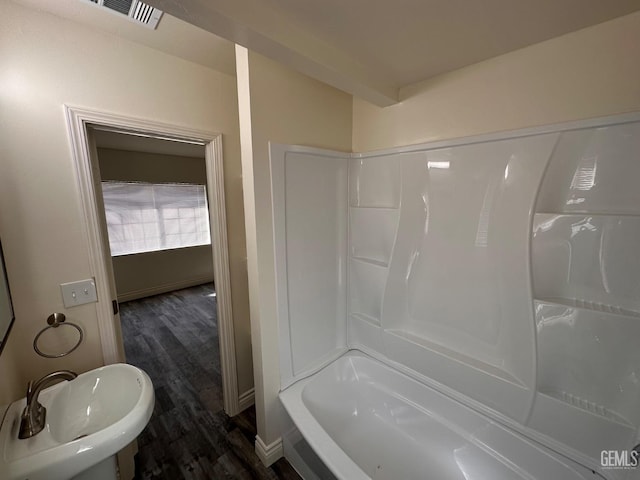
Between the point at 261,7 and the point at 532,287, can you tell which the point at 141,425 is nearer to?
the point at 261,7

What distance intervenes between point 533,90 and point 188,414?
2.97 m

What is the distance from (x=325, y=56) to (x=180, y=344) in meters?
3.12

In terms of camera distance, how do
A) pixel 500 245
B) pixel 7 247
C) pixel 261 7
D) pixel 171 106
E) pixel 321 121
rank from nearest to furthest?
pixel 261 7, pixel 7 247, pixel 500 245, pixel 171 106, pixel 321 121

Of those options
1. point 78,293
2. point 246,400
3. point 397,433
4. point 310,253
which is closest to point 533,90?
point 310,253

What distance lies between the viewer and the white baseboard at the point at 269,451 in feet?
5.11

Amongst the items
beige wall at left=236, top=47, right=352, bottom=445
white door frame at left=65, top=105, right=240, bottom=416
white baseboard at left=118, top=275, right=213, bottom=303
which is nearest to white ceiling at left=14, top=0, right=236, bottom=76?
beige wall at left=236, top=47, right=352, bottom=445

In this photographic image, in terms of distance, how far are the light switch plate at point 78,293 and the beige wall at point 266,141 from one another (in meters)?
0.79

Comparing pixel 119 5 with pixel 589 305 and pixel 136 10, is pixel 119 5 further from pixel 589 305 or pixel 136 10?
pixel 589 305

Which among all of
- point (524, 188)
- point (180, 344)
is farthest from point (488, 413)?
point (180, 344)

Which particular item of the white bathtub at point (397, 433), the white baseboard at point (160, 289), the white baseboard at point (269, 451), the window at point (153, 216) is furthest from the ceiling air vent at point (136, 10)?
the white baseboard at point (160, 289)

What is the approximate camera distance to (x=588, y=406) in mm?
1062

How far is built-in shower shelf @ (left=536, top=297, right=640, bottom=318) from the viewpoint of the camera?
38.3 inches

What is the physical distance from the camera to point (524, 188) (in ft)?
3.81

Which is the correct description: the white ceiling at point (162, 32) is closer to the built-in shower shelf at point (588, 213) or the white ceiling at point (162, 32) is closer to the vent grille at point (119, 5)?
the vent grille at point (119, 5)
